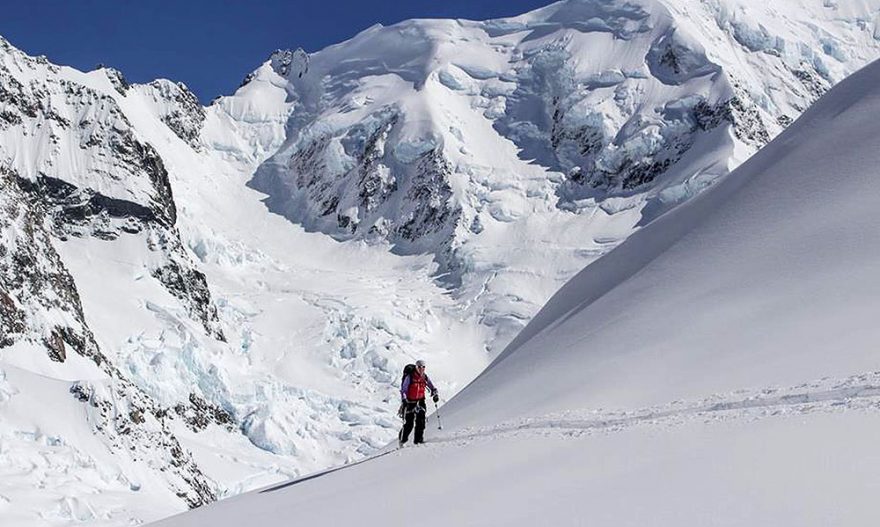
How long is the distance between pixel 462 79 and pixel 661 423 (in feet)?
487

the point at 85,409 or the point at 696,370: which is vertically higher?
the point at 696,370

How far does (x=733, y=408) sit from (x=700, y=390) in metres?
2.07

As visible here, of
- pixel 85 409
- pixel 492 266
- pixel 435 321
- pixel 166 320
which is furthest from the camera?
pixel 492 266

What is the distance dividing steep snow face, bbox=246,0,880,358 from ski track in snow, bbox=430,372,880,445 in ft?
328

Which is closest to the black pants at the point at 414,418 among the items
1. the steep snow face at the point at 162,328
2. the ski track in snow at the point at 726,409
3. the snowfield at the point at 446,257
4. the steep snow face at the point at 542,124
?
the snowfield at the point at 446,257

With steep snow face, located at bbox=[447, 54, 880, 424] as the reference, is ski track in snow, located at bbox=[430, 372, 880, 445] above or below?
above

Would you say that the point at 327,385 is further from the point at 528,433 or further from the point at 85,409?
the point at 528,433

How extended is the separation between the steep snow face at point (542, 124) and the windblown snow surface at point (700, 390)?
9058 cm

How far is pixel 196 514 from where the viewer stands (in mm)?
14477

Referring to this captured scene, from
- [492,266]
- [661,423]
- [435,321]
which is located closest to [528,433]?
[661,423]

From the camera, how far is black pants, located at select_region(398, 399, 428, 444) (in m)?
17.8

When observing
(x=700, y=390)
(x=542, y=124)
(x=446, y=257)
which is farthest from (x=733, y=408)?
(x=542, y=124)

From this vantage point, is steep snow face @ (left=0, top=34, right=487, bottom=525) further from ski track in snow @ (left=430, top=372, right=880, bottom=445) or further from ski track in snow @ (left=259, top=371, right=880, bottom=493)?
ski track in snow @ (left=430, top=372, right=880, bottom=445)

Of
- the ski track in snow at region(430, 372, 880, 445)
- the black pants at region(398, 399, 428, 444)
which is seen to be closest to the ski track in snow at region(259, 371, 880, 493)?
the ski track in snow at region(430, 372, 880, 445)
